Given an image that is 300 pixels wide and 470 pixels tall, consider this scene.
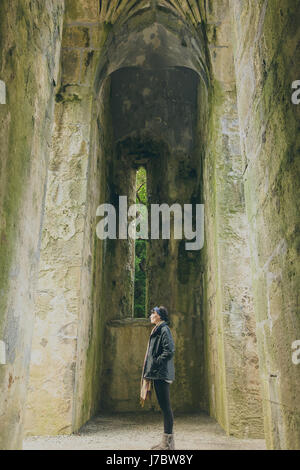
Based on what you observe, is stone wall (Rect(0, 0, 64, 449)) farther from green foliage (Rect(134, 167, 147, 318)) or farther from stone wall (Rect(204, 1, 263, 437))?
green foliage (Rect(134, 167, 147, 318))

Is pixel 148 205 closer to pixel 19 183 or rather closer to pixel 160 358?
pixel 160 358

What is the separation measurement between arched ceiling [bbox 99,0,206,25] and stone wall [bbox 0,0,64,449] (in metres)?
3.43

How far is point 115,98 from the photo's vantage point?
7965mm

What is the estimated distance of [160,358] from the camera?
3.56 meters

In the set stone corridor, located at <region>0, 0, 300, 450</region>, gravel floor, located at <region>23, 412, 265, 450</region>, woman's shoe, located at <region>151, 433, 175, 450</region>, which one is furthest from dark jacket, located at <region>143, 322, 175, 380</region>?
stone corridor, located at <region>0, 0, 300, 450</region>

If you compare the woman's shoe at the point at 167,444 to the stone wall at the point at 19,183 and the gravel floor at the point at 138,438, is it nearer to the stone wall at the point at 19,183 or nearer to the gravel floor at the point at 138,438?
the gravel floor at the point at 138,438

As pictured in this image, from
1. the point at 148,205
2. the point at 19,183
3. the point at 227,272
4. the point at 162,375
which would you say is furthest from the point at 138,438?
the point at 148,205

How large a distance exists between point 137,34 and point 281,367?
5598 mm

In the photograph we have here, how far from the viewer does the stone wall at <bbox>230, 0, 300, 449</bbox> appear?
175 centimetres

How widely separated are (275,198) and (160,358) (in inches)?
82.8

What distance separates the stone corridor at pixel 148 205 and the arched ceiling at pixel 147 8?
0.8 inches
